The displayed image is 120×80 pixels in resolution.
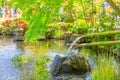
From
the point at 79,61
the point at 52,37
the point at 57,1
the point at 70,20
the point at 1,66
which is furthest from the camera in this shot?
the point at 70,20

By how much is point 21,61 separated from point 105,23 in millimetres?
5939

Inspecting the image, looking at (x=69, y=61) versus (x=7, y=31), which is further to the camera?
(x=7, y=31)

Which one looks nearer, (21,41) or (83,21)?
(83,21)

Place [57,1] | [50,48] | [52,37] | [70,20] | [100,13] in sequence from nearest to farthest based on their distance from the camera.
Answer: [57,1]
[50,48]
[100,13]
[52,37]
[70,20]

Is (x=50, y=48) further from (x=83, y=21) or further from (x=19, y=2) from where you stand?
(x=19, y=2)

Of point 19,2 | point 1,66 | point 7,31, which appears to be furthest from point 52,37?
point 19,2

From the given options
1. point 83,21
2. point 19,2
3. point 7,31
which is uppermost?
point 19,2

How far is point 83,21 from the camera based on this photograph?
14.9m

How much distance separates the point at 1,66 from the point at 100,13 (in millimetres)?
6178

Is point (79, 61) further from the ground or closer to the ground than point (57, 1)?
closer to the ground

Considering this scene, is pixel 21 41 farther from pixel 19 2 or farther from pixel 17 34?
pixel 19 2

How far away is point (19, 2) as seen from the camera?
7.63 ft

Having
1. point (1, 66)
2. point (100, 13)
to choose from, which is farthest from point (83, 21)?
point (1, 66)

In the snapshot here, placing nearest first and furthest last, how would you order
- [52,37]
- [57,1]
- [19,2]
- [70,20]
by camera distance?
[57,1] → [19,2] → [52,37] → [70,20]
